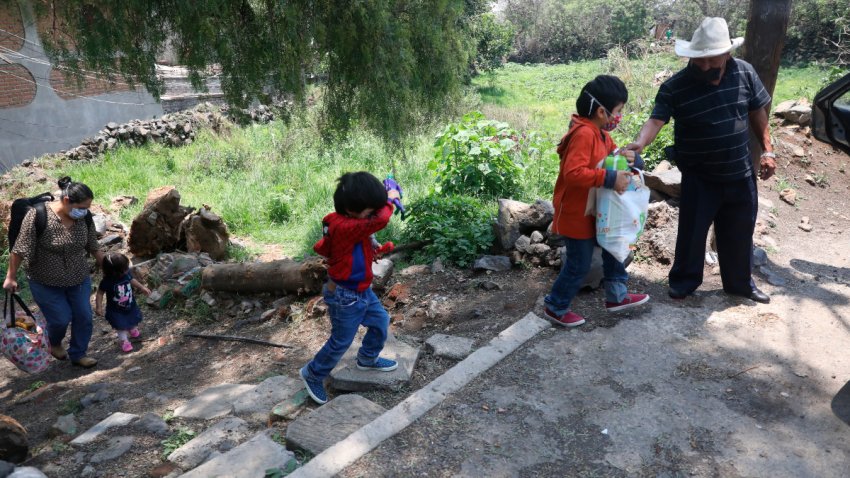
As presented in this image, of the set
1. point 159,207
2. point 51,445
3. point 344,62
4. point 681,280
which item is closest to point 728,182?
point 681,280

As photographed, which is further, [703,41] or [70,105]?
[70,105]

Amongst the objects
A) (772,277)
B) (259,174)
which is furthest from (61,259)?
(259,174)

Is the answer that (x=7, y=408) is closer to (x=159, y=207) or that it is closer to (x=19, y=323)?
(x=19, y=323)

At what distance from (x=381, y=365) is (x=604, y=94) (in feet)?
6.80

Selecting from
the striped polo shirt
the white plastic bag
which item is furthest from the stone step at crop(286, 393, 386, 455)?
the striped polo shirt

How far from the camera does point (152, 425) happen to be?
3580 millimetres

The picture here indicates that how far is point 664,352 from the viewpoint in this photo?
146 inches

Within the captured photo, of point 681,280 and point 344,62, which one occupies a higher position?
point 344,62

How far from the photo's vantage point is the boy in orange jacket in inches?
137

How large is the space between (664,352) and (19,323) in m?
4.91

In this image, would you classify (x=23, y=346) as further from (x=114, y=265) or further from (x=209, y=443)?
(x=209, y=443)

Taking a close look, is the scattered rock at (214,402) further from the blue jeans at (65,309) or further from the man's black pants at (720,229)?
the man's black pants at (720,229)

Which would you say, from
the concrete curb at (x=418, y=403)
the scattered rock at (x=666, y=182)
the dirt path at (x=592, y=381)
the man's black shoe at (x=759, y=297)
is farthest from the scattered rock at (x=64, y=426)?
the scattered rock at (x=666, y=182)

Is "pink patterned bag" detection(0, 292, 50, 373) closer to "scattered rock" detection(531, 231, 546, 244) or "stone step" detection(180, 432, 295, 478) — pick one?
"stone step" detection(180, 432, 295, 478)
